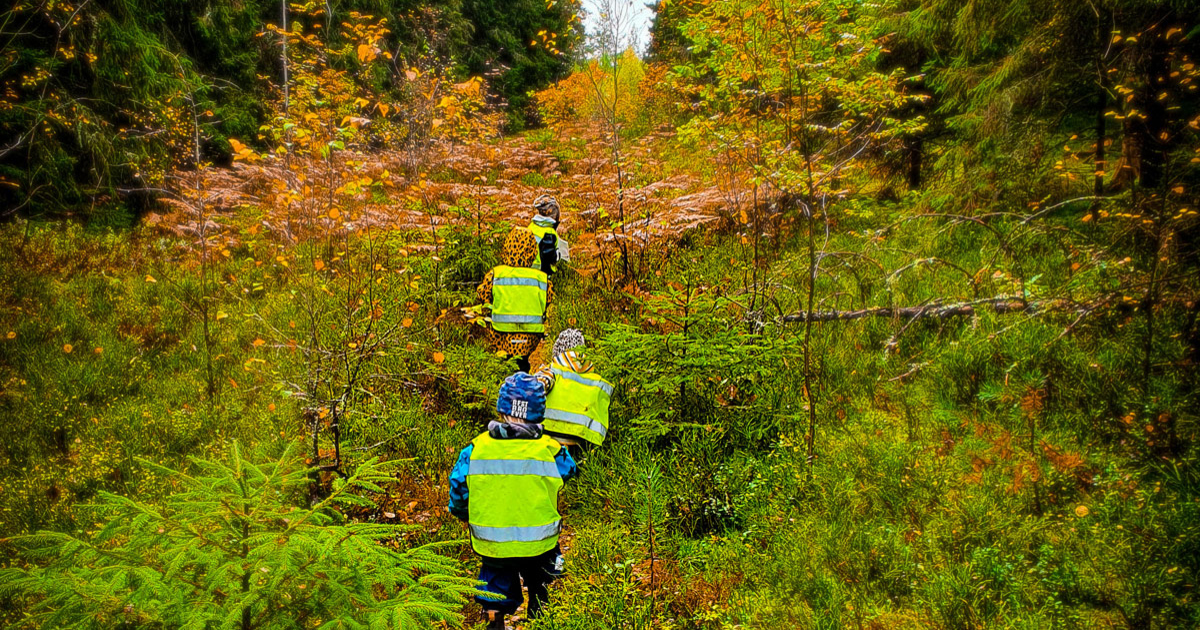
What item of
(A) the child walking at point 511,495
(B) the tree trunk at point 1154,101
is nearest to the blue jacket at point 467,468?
(A) the child walking at point 511,495

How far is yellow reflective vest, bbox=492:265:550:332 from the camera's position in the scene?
562 centimetres

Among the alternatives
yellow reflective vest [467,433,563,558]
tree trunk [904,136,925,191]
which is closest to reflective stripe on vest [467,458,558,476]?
yellow reflective vest [467,433,563,558]

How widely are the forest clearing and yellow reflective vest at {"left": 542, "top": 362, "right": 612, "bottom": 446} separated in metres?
0.04

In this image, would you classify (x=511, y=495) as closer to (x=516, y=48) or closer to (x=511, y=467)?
(x=511, y=467)

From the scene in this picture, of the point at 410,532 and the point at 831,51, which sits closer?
the point at 410,532

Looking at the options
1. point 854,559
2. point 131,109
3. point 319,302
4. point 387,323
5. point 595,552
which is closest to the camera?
point 854,559

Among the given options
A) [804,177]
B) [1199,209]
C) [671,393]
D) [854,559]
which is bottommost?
[854,559]

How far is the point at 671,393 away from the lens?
4.99 meters

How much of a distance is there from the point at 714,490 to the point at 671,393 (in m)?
0.95

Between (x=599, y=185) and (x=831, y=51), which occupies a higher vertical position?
(x=831, y=51)

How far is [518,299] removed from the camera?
18.5ft

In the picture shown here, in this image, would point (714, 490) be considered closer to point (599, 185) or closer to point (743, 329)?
point (743, 329)

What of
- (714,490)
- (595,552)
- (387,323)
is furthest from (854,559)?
(387,323)

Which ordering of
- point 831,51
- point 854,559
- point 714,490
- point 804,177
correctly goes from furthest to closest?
1. point 831,51
2. point 804,177
3. point 714,490
4. point 854,559
